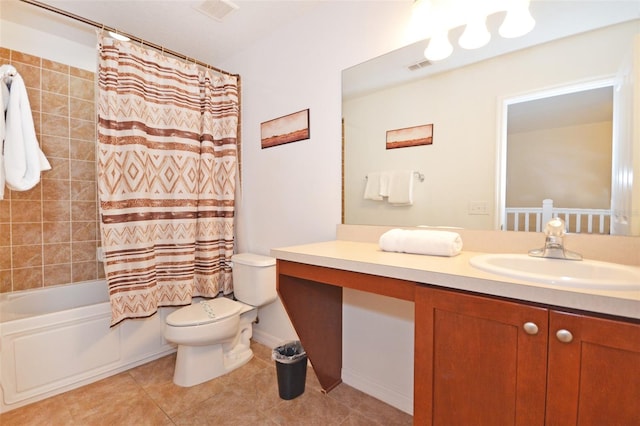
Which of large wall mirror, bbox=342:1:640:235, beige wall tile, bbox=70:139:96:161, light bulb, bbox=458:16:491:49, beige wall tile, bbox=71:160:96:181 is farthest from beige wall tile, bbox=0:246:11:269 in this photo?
light bulb, bbox=458:16:491:49

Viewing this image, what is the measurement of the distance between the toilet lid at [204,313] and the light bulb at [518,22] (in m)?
2.05

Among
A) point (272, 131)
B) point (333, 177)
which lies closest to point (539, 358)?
point (333, 177)

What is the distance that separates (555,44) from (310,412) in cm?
200

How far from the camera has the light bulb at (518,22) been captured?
46.1 inches

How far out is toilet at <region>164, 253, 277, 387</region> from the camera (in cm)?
171

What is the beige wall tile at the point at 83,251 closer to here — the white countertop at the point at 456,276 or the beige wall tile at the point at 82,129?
the beige wall tile at the point at 82,129

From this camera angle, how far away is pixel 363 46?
166cm

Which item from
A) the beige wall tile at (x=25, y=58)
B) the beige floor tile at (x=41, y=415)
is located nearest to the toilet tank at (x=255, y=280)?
the beige floor tile at (x=41, y=415)

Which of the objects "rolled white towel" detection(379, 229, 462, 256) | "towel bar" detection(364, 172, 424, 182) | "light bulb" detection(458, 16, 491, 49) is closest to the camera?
"rolled white towel" detection(379, 229, 462, 256)

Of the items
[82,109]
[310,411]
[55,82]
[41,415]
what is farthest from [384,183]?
[55,82]

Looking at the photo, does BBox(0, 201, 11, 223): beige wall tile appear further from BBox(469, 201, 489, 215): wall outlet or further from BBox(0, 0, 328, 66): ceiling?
BBox(469, 201, 489, 215): wall outlet

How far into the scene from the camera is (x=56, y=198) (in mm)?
2182

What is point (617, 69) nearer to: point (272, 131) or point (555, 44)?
point (555, 44)

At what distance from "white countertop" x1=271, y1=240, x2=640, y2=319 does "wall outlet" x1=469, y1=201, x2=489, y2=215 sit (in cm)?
19
